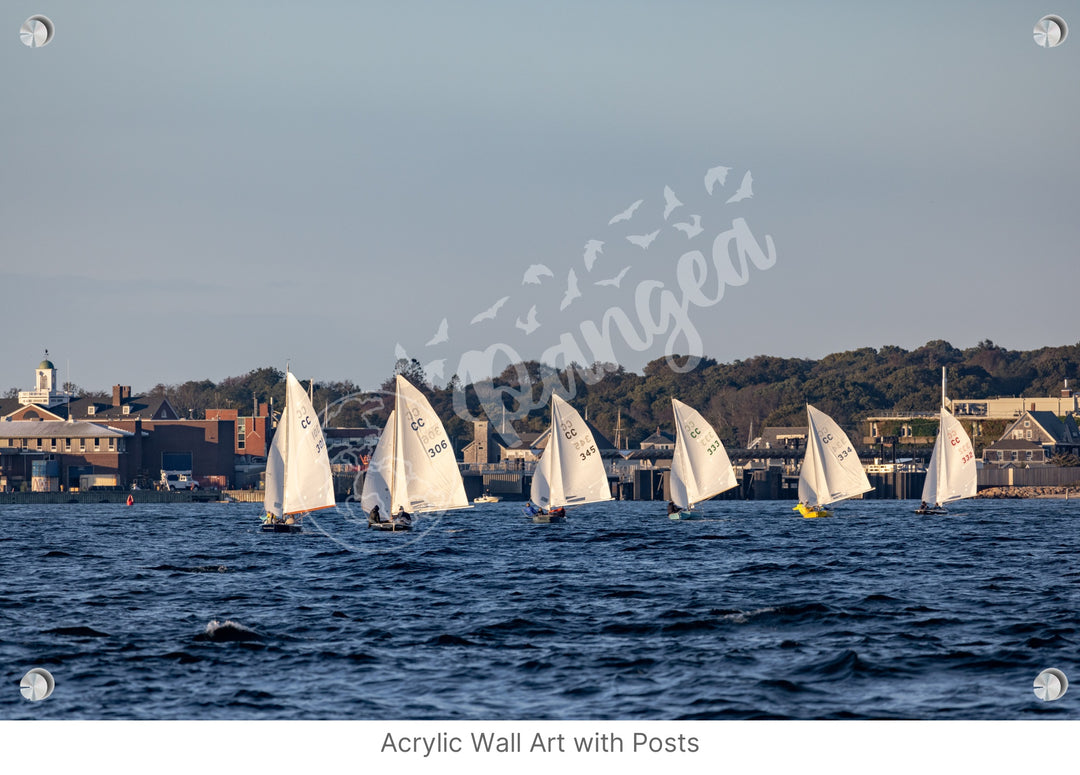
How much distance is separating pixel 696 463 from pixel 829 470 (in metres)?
14.6

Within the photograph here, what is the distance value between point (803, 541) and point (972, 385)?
4645 inches

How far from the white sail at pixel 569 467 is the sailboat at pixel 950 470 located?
24.6 meters

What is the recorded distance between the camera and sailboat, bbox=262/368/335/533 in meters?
58.7

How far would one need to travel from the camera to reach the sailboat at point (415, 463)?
5491 centimetres

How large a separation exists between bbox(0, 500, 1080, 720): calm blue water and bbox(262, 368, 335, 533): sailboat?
10275 mm

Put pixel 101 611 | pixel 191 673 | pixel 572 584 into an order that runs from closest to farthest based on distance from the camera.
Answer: pixel 191 673 → pixel 101 611 → pixel 572 584

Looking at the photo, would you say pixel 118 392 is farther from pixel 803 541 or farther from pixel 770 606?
pixel 770 606

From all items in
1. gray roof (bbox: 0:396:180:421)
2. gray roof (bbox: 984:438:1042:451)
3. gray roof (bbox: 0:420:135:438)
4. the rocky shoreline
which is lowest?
the rocky shoreline

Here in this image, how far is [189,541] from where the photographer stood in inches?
2450

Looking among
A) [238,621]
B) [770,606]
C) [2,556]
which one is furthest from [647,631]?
[2,556]

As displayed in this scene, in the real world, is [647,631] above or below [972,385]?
below

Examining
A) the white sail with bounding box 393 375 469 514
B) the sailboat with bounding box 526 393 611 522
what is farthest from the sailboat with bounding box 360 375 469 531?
the sailboat with bounding box 526 393 611 522

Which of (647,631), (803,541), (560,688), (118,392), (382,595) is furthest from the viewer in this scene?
(118,392)

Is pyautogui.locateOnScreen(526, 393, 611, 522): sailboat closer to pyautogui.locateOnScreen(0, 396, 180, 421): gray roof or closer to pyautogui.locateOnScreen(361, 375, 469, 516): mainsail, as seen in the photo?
pyautogui.locateOnScreen(361, 375, 469, 516): mainsail
